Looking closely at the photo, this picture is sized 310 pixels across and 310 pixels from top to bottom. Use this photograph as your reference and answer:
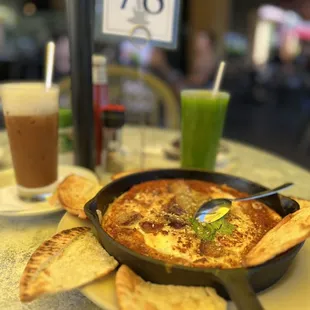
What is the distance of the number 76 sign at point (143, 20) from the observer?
114 cm

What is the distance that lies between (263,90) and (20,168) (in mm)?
8347

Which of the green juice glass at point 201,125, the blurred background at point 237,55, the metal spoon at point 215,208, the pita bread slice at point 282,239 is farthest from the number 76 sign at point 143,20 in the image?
the blurred background at point 237,55

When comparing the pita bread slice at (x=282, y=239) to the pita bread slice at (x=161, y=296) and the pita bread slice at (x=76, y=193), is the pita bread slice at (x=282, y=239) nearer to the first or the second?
the pita bread slice at (x=161, y=296)

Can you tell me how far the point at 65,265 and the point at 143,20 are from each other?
0.82m

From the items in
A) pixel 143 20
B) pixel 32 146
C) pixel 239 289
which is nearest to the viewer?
pixel 239 289

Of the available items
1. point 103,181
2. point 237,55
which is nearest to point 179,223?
point 103,181

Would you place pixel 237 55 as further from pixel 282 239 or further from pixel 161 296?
pixel 161 296

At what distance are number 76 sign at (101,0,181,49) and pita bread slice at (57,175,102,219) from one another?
49cm

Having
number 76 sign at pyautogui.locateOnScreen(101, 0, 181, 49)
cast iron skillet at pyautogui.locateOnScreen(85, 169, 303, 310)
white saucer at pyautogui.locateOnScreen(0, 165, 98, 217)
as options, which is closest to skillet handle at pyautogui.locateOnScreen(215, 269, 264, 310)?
cast iron skillet at pyautogui.locateOnScreen(85, 169, 303, 310)

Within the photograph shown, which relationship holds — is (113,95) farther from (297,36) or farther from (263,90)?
(297,36)

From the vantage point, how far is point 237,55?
28.7 feet

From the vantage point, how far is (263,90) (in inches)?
342

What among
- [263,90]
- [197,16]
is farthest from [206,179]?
[263,90]

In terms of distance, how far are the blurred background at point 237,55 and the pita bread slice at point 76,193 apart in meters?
3.44
